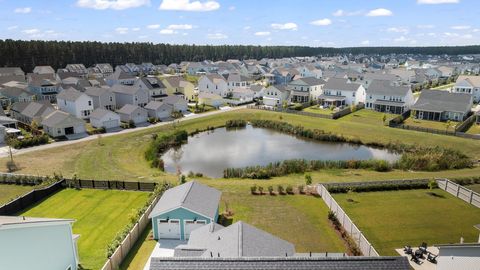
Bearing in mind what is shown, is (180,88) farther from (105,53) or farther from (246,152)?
(105,53)

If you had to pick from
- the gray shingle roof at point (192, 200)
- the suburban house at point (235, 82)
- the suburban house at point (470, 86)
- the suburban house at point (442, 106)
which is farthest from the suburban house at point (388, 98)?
the gray shingle roof at point (192, 200)

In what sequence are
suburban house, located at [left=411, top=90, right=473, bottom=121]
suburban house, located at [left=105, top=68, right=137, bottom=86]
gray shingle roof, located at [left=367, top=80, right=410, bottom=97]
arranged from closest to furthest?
suburban house, located at [left=411, top=90, right=473, bottom=121], gray shingle roof, located at [left=367, top=80, right=410, bottom=97], suburban house, located at [left=105, top=68, right=137, bottom=86]

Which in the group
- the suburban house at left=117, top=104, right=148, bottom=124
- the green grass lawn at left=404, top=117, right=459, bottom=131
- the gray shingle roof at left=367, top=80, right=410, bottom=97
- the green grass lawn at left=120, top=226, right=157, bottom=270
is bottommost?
the green grass lawn at left=120, top=226, right=157, bottom=270

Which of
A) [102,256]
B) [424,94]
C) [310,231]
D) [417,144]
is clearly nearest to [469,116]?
[424,94]

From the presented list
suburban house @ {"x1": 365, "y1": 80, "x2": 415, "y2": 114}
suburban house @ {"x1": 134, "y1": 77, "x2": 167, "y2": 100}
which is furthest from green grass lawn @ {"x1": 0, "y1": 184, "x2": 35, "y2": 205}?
suburban house @ {"x1": 365, "y1": 80, "x2": 415, "y2": 114}

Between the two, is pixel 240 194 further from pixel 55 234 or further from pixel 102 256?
pixel 55 234

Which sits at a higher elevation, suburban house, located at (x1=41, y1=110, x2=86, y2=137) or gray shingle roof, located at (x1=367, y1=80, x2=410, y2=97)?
gray shingle roof, located at (x1=367, y1=80, x2=410, y2=97)

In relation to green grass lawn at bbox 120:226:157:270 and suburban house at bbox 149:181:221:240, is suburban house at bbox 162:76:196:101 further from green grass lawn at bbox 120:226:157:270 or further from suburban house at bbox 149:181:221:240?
green grass lawn at bbox 120:226:157:270
